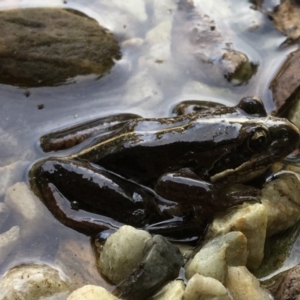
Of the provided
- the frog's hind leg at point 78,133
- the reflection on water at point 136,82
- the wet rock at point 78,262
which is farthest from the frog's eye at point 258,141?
the wet rock at point 78,262

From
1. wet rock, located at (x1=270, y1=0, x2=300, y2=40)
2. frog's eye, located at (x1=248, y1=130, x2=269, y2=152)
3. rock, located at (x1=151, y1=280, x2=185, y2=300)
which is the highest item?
wet rock, located at (x1=270, y1=0, x2=300, y2=40)

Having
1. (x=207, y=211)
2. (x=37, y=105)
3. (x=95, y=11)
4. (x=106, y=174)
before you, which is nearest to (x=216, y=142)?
(x=207, y=211)

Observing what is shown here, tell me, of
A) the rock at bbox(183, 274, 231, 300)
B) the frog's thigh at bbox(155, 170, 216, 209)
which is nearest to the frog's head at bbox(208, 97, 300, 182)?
the frog's thigh at bbox(155, 170, 216, 209)

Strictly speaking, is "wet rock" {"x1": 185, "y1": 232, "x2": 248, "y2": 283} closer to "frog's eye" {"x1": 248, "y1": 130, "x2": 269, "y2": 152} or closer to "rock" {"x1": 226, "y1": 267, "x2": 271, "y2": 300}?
"rock" {"x1": 226, "y1": 267, "x2": 271, "y2": 300}

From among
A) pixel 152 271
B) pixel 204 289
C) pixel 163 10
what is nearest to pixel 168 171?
pixel 152 271

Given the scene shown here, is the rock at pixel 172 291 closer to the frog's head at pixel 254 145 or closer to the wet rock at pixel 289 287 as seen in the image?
the wet rock at pixel 289 287

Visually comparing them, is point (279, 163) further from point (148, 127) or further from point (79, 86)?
point (79, 86)
